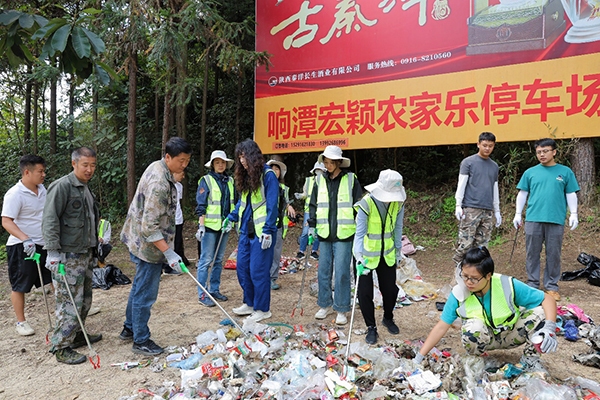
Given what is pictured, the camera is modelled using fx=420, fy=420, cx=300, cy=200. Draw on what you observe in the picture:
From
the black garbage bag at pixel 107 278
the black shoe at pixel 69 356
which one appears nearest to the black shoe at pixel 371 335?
the black shoe at pixel 69 356

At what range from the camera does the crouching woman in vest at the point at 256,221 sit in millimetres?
4008

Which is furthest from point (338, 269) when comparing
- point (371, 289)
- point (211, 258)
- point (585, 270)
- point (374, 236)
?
point (585, 270)

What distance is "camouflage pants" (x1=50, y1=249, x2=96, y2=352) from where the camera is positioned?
3324 mm

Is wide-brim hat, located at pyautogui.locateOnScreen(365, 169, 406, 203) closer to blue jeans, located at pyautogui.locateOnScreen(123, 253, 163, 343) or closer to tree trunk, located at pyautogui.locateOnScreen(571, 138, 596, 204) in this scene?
blue jeans, located at pyautogui.locateOnScreen(123, 253, 163, 343)

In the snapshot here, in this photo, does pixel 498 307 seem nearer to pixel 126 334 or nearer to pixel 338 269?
pixel 338 269

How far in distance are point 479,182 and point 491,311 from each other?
7.26 ft

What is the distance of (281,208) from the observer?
4551mm

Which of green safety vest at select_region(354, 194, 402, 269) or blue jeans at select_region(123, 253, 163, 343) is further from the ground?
green safety vest at select_region(354, 194, 402, 269)

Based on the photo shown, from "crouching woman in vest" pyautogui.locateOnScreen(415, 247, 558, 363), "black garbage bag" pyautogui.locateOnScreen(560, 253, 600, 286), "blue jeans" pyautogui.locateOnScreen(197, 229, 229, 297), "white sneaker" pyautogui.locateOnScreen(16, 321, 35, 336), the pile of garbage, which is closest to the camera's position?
the pile of garbage

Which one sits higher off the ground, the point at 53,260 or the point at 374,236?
the point at 374,236

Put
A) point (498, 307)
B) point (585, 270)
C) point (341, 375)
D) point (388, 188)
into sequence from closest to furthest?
point (341, 375)
point (498, 307)
point (388, 188)
point (585, 270)

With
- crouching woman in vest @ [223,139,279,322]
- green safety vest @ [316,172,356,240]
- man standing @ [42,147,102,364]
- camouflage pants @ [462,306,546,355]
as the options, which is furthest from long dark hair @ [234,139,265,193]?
camouflage pants @ [462,306,546,355]

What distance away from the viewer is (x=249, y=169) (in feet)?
13.3

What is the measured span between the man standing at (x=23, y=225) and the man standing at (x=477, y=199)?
4.33 m
